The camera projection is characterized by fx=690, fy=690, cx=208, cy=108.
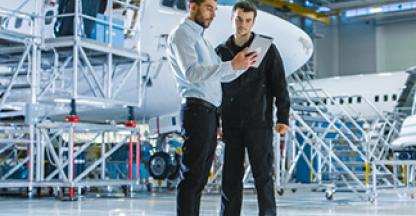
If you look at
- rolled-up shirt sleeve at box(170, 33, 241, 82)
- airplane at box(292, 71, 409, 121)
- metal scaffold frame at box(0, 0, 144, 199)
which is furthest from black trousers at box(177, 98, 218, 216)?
airplane at box(292, 71, 409, 121)

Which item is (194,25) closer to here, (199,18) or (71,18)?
(199,18)

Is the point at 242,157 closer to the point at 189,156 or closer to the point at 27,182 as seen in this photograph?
the point at 189,156

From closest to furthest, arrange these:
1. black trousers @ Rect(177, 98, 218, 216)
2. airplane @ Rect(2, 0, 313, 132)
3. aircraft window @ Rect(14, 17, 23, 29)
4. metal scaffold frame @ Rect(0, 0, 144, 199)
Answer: black trousers @ Rect(177, 98, 218, 216) → metal scaffold frame @ Rect(0, 0, 144, 199) → aircraft window @ Rect(14, 17, 23, 29) → airplane @ Rect(2, 0, 313, 132)

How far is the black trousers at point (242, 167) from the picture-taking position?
5625mm

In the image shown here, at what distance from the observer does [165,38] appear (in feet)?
42.8

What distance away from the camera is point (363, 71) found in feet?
127

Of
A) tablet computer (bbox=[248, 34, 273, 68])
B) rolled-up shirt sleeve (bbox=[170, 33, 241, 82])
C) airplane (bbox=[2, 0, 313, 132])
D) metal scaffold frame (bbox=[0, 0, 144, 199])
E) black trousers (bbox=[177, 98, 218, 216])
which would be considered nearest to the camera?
rolled-up shirt sleeve (bbox=[170, 33, 241, 82])

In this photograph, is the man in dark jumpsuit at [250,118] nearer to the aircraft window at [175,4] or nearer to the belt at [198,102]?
the belt at [198,102]

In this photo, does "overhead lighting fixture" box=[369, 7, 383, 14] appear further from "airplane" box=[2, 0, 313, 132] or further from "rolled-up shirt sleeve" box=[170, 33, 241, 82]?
"rolled-up shirt sleeve" box=[170, 33, 241, 82]

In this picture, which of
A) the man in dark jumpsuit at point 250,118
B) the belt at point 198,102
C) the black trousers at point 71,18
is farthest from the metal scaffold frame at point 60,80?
the belt at point 198,102

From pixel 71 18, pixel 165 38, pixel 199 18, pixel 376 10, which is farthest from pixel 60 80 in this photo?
pixel 376 10

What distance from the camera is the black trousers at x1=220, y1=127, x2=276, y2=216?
562 centimetres

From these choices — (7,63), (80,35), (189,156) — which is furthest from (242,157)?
(7,63)

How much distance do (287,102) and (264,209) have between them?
0.91m
